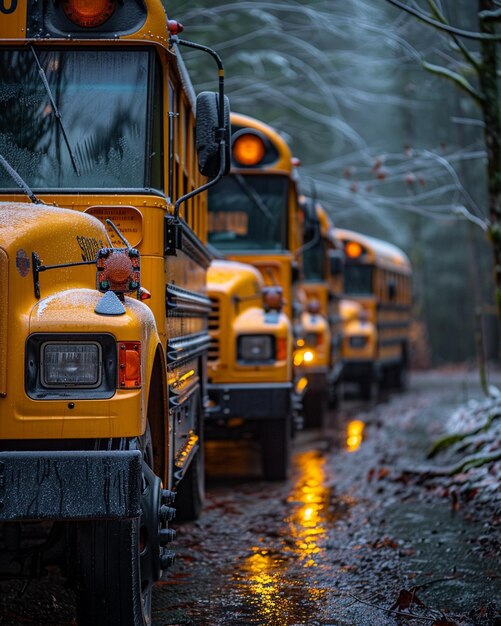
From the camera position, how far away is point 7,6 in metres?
5.02

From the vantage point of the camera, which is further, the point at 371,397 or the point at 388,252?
the point at 388,252

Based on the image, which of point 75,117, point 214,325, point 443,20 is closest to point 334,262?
point 214,325

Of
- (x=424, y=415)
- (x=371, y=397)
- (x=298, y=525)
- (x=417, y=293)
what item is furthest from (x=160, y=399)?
(x=417, y=293)

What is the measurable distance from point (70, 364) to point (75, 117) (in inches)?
67.9

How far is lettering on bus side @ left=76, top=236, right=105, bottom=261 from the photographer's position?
172 inches

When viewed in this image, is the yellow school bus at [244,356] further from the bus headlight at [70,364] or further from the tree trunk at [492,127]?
the bus headlight at [70,364]

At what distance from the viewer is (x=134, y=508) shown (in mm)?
3635

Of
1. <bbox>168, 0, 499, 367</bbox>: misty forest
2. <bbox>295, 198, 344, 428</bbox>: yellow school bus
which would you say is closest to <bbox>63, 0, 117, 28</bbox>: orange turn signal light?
<bbox>168, 0, 499, 367</bbox>: misty forest

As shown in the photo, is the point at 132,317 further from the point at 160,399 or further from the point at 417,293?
the point at 417,293

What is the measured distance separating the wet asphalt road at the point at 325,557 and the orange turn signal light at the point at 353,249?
922 centimetres

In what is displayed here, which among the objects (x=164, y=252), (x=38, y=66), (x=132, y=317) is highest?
(x=38, y=66)

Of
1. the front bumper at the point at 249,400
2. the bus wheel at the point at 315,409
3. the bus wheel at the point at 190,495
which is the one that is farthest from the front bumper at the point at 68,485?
the bus wheel at the point at 315,409

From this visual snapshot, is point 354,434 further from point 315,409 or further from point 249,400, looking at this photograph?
point 249,400

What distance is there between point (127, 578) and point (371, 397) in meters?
15.5
